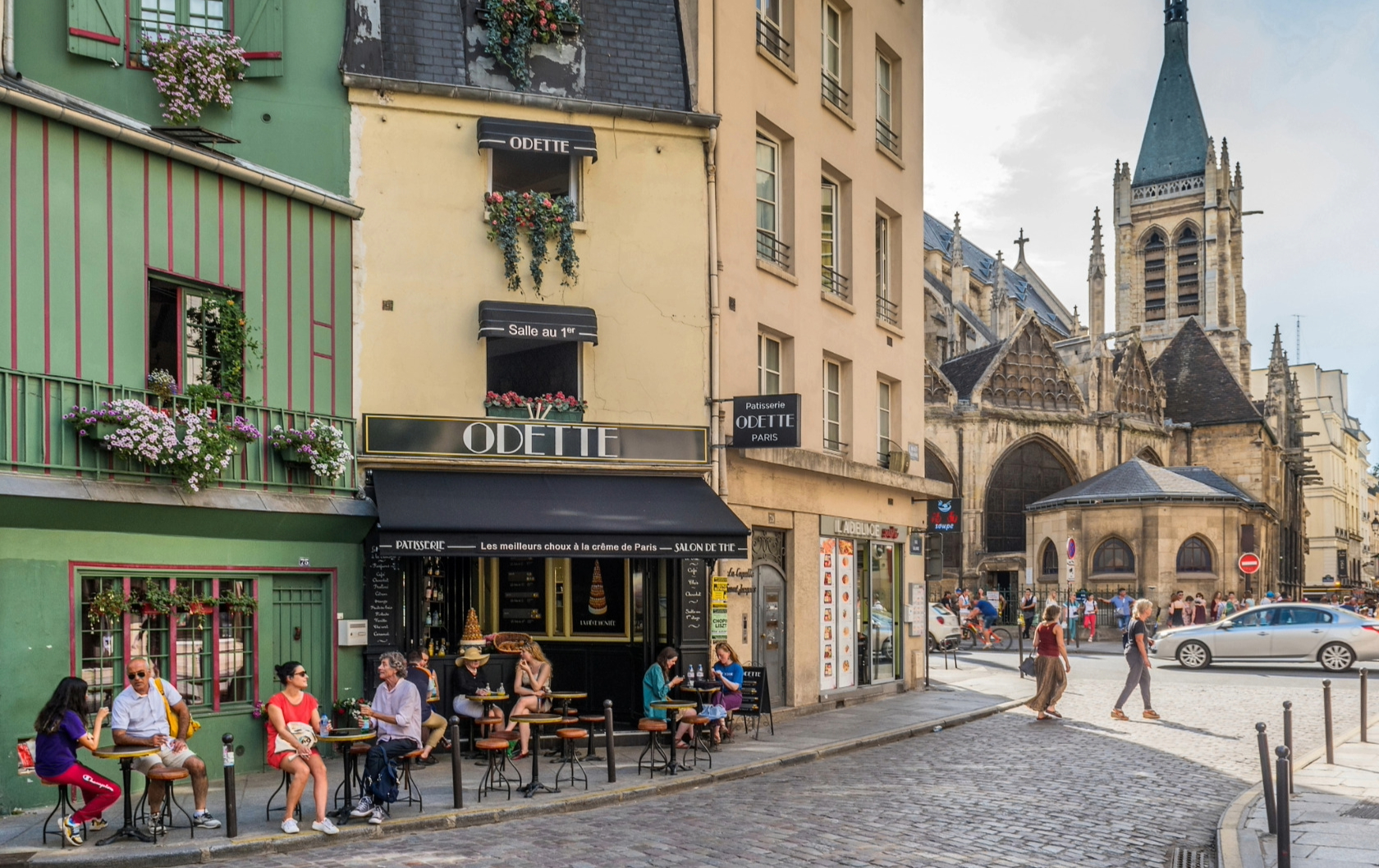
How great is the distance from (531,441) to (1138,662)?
8.88m

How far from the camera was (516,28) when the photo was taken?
15.9 metres

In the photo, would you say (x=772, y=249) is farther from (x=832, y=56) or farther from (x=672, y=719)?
(x=672, y=719)

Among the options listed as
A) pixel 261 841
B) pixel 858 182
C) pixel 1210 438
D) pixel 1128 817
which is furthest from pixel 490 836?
pixel 1210 438

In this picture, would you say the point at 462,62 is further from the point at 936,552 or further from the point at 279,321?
the point at 936,552

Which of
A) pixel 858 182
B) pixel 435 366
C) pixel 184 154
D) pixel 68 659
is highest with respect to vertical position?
pixel 858 182

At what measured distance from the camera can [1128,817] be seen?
35.8 feet

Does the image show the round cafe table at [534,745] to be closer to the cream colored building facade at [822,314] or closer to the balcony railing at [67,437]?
the balcony railing at [67,437]

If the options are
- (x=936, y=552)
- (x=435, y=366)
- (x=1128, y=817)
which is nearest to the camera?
(x=1128, y=817)

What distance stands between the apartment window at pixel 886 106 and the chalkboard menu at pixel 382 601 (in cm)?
1158

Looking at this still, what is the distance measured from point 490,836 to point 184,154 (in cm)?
706

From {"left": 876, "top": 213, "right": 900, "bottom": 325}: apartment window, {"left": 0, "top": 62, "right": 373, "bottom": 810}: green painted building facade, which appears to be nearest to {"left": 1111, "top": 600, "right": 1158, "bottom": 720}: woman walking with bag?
{"left": 876, "top": 213, "right": 900, "bottom": 325}: apartment window

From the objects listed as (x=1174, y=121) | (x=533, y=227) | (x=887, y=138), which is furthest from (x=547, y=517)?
(x=1174, y=121)

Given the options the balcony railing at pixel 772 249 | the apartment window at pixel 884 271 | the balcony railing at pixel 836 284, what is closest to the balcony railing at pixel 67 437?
the balcony railing at pixel 772 249

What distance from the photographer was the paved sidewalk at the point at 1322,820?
8930mm
